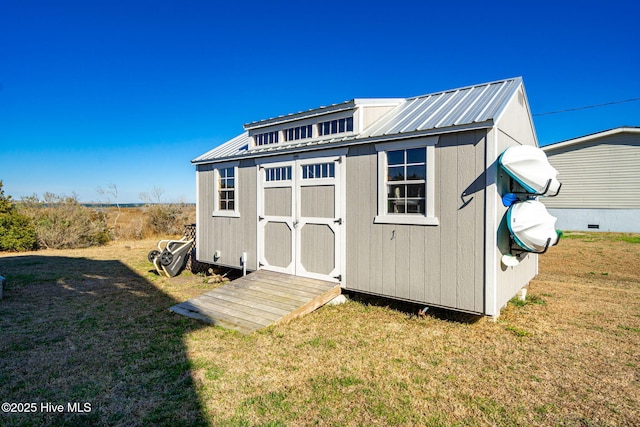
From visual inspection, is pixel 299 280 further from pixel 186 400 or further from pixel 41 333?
pixel 41 333

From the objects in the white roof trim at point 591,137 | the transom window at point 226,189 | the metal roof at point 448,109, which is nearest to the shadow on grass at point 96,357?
the transom window at point 226,189

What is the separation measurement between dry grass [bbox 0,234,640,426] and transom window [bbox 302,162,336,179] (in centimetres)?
251

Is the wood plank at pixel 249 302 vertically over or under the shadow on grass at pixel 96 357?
over

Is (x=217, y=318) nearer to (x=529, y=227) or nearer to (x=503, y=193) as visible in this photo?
(x=503, y=193)

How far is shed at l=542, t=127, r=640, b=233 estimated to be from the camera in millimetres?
16312

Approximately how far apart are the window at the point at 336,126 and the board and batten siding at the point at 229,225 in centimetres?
193

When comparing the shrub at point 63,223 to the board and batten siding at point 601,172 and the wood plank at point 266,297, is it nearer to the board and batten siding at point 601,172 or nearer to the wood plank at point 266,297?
the wood plank at point 266,297

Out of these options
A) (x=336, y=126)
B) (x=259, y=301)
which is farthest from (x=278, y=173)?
(x=259, y=301)

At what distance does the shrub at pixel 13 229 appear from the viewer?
1378cm

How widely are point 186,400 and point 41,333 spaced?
11.1ft

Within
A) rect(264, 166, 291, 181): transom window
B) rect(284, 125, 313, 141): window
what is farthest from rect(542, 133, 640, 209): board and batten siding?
rect(264, 166, 291, 181): transom window

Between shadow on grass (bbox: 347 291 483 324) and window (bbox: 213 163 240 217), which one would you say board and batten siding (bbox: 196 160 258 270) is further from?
shadow on grass (bbox: 347 291 483 324)

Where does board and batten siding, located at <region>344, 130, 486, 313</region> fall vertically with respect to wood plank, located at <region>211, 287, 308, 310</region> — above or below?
above


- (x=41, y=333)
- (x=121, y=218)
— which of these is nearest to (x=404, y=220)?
(x=41, y=333)
